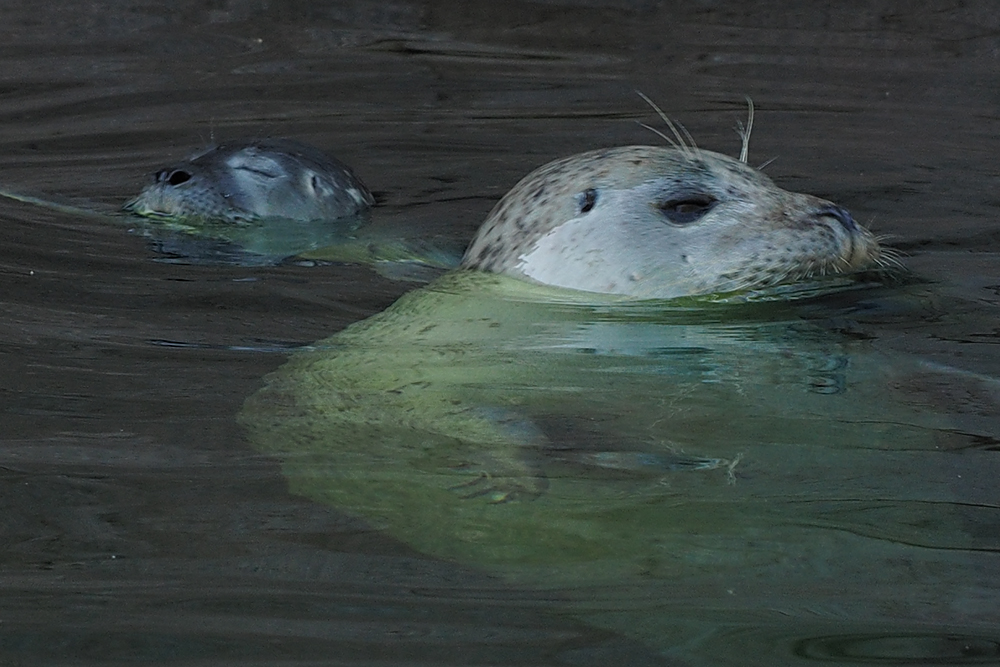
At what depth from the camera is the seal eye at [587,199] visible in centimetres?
503

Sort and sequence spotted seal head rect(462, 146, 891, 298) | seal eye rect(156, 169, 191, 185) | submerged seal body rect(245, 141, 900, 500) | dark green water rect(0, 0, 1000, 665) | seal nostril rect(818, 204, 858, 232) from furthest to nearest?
seal eye rect(156, 169, 191, 185) → seal nostril rect(818, 204, 858, 232) → spotted seal head rect(462, 146, 891, 298) → submerged seal body rect(245, 141, 900, 500) → dark green water rect(0, 0, 1000, 665)

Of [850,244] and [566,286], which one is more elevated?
[850,244]

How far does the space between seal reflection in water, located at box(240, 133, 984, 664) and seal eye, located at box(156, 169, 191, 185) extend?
1909 millimetres

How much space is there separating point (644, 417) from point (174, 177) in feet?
11.7

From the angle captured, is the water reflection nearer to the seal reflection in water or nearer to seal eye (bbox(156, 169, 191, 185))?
the seal reflection in water

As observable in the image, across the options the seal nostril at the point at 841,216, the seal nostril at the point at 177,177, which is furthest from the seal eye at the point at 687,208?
the seal nostril at the point at 177,177

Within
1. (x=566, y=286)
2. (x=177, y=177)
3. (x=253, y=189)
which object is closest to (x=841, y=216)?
(x=566, y=286)

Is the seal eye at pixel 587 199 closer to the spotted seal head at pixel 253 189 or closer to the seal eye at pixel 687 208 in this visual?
the seal eye at pixel 687 208

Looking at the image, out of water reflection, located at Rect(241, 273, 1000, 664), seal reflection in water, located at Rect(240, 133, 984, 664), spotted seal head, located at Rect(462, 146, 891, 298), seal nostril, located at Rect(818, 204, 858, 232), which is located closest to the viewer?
water reflection, located at Rect(241, 273, 1000, 664)

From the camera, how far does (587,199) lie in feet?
16.6

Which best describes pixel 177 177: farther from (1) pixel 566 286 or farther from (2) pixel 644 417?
(2) pixel 644 417

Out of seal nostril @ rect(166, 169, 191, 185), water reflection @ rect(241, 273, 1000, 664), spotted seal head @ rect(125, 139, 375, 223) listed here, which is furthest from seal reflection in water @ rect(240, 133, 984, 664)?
seal nostril @ rect(166, 169, 191, 185)

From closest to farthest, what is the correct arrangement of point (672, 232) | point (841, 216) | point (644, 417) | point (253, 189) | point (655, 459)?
1. point (655, 459)
2. point (644, 417)
3. point (672, 232)
4. point (841, 216)
5. point (253, 189)

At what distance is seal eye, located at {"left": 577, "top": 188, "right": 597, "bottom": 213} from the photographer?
503 centimetres
